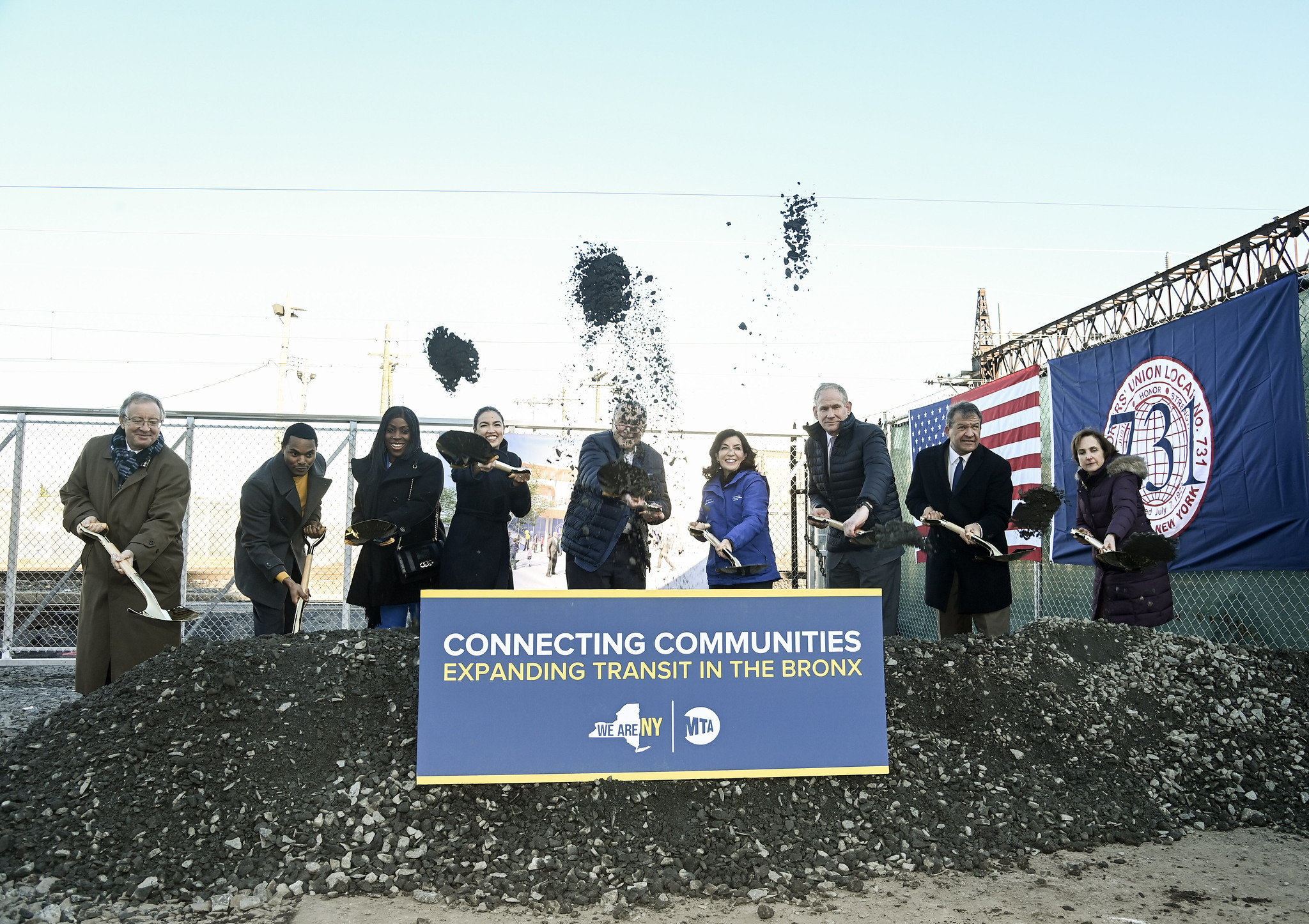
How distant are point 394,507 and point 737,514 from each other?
5.94 feet

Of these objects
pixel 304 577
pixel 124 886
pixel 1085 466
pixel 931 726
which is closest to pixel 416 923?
pixel 124 886

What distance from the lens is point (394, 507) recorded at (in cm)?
455

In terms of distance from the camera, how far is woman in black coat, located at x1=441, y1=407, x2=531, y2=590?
14.8 feet

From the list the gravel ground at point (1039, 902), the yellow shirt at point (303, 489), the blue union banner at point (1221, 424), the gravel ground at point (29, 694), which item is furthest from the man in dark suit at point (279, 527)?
the blue union banner at point (1221, 424)

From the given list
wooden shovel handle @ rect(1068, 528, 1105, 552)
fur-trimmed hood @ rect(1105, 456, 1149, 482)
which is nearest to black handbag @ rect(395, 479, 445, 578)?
wooden shovel handle @ rect(1068, 528, 1105, 552)

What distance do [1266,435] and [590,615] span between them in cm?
471

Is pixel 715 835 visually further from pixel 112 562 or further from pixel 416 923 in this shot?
pixel 112 562

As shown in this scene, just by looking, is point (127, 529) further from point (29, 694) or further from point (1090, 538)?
point (1090, 538)

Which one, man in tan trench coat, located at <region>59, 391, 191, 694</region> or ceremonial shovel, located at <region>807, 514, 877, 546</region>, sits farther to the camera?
ceremonial shovel, located at <region>807, 514, 877, 546</region>

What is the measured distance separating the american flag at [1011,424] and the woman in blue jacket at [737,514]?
10.3 feet

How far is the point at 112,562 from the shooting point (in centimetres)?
415

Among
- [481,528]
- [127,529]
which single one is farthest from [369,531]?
[127,529]

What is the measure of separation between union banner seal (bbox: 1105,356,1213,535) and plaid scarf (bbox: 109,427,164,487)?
621cm

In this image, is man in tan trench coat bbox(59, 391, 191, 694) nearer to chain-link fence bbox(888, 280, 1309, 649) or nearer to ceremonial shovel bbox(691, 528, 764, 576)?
ceremonial shovel bbox(691, 528, 764, 576)
